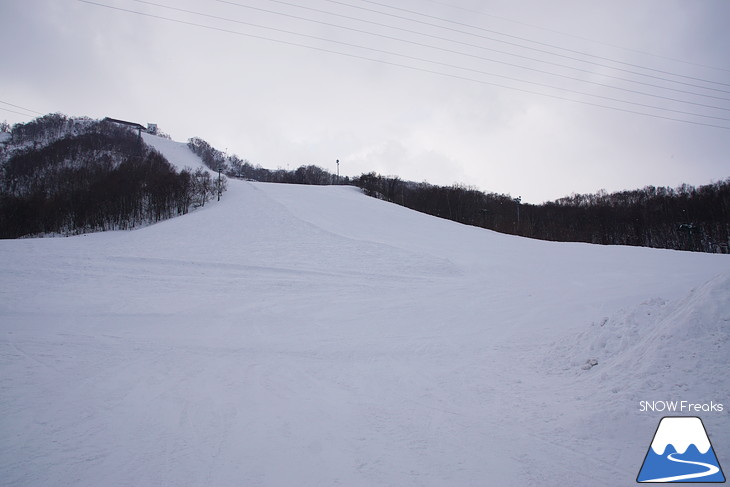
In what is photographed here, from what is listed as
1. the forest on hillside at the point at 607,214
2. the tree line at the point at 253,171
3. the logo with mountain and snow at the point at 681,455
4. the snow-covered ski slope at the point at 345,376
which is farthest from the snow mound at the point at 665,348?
the tree line at the point at 253,171

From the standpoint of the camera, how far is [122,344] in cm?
795

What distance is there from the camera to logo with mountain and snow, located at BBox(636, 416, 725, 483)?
338cm

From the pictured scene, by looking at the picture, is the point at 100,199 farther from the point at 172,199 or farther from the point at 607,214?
the point at 607,214

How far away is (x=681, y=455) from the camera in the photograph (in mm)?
3719

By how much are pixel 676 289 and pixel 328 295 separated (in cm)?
1294

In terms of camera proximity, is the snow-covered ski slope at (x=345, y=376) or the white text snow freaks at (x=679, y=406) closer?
→ the snow-covered ski slope at (x=345, y=376)

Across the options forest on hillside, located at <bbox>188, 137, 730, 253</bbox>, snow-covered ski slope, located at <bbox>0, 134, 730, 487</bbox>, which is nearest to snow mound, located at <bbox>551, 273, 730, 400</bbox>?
snow-covered ski slope, located at <bbox>0, 134, 730, 487</bbox>

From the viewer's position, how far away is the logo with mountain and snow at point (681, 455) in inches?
133

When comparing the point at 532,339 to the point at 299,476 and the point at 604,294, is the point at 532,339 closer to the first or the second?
the point at 604,294

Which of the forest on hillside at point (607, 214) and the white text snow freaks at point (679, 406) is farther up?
the forest on hillside at point (607, 214)

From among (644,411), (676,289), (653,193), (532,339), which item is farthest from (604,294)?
(653,193)

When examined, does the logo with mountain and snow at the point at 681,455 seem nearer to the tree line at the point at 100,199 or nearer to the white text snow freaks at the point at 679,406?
the white text snow freaks at the point at 679,406

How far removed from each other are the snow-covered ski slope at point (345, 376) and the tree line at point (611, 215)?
144ft

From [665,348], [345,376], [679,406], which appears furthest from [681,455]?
[345,376]
